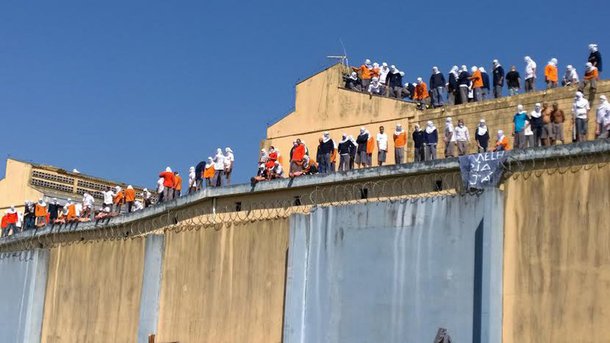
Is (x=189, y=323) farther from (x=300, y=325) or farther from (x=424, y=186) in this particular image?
(x=424, y=186)

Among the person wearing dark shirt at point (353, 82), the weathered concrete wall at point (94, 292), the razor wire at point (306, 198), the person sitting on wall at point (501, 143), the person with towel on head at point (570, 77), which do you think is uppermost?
the person wearing dark shirt at point (353, 82)

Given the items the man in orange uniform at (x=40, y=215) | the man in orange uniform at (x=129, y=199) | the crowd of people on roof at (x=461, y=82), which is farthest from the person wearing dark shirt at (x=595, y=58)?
the man in orange uniform at (x=40, y=215)

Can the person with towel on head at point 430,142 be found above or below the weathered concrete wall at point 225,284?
above

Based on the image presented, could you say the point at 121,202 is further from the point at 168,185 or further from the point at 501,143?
the point at 501,143

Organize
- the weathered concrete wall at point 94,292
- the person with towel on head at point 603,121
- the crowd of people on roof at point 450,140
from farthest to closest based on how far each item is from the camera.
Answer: the weathered concrete wall at point 94,292 → the crowd of people on roof at point 450,140 → the person with towel on head at point 603,121

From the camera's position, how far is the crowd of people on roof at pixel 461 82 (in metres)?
25.5

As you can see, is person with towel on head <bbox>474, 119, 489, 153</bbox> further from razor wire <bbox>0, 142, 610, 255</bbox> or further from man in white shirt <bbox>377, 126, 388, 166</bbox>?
man in white shirt <bbox>377, 126, 388, 166</bbox>

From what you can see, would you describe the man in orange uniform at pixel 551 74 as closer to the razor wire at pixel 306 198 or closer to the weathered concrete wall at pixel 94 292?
the razor wire at pixel 306 198

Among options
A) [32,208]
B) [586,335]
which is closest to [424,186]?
[586,335]

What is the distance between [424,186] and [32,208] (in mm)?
16112

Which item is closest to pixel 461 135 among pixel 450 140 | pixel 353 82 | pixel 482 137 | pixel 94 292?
pixel 450 140

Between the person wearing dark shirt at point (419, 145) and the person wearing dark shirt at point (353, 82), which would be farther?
the person wearing dark shirt at point (353, 82)

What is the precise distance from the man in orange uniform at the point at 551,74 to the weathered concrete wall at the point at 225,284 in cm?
653

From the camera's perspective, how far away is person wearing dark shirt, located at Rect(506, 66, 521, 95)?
26938 millimetres
